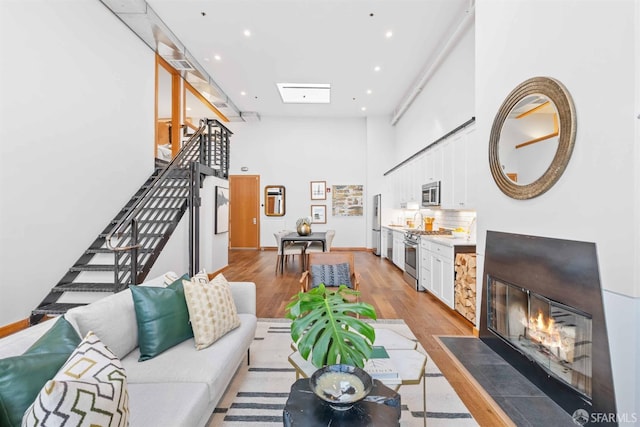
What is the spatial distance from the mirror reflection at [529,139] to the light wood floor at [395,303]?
167cm

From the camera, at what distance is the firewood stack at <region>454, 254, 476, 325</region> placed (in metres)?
3.10

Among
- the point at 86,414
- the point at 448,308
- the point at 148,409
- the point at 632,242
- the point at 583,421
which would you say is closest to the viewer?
the point at 86,414

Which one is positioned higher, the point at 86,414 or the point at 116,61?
the point at 116,61

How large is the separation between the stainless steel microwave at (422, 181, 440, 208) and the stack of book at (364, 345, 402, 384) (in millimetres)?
3406

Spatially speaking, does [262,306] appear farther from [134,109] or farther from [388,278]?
[134,109]

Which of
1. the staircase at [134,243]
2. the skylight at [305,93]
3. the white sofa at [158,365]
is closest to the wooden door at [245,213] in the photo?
the skylight at [305,93]

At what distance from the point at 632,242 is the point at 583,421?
3.67 feet

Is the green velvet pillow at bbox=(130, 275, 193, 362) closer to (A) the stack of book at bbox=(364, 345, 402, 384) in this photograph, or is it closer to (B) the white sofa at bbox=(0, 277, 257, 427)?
→ (B) the white sofa at bbox=(0, 277, 257, 427)

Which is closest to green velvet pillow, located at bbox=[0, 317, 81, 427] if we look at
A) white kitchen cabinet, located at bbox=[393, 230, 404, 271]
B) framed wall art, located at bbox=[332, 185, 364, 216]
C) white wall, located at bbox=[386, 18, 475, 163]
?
white wall, located at bbox=[386, 18, 475, 163]

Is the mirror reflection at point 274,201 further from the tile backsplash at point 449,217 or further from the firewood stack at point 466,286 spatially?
the firewood stack at point 466,286

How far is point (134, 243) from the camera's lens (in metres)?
3.13

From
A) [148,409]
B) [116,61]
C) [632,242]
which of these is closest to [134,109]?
[116,61]

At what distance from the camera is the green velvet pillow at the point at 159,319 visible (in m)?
1.65

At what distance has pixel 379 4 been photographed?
3.96 metres
